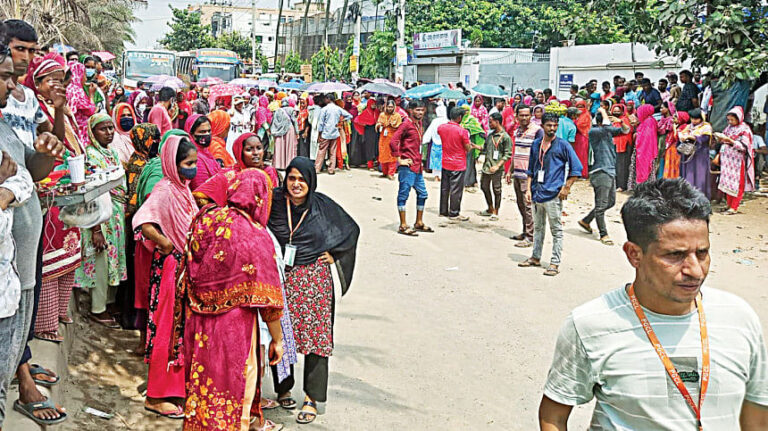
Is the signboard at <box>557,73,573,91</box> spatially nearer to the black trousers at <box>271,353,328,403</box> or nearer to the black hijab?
the black hijab

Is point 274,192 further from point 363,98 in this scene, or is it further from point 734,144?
point 363,98

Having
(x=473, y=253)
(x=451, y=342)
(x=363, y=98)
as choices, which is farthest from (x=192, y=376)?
(x=363, y=98)

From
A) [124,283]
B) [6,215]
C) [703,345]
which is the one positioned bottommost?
[124,283]

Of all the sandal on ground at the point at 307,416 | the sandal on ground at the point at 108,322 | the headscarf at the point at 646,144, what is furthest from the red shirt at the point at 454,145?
the sandal on ground at the point at 307,416

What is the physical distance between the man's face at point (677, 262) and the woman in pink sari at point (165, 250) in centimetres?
309

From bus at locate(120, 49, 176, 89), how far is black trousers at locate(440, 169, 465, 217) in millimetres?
19956

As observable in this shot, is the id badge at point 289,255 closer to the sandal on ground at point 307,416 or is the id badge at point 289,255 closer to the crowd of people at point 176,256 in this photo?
the crowd of people at point 176,256

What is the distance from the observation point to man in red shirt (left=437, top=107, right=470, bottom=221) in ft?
36.3

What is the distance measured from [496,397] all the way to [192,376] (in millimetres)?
2344

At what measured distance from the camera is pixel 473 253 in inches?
377

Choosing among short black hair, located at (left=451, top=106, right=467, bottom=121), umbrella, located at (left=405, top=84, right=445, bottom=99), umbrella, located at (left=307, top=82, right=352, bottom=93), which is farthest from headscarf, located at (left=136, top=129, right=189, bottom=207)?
umbrella, located at (left=307, top=82, right=352, bottom=93)

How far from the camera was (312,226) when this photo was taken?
4.63 m

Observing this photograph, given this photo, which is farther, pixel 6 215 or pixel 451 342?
pixel 451 342

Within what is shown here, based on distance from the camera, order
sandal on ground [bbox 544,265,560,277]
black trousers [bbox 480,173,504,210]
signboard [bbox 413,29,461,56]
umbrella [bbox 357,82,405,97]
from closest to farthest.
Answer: sandal on ground [bbox 544,265,560,277] < black trousers [bbox 480,173,504,210] < umbrella [bbox 357,82,405,97] < signboard [bbox 413,29,461,56]
